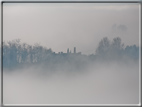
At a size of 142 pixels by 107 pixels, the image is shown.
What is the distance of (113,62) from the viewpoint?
9.76 feet

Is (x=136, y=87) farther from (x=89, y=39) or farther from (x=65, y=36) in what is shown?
(x=65, y=36)

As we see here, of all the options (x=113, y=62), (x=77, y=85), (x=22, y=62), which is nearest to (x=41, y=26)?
(x=22, y=62)

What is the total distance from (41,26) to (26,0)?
54 cm

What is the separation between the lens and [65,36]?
2.99m

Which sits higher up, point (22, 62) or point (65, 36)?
point (65, 36)

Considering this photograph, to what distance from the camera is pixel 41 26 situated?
118 inches

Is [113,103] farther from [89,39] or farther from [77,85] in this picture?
[89,39]

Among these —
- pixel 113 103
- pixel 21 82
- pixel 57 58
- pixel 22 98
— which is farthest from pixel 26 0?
pixel 113 103

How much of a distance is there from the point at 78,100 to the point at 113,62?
0.91 metres

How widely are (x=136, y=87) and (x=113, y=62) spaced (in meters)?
0.60

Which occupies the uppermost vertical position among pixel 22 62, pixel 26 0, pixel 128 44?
pixel 26 0

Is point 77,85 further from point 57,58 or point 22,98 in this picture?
point 22,98

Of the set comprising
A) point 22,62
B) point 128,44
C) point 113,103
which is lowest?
point 113,103

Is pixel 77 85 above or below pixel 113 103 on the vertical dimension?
above
